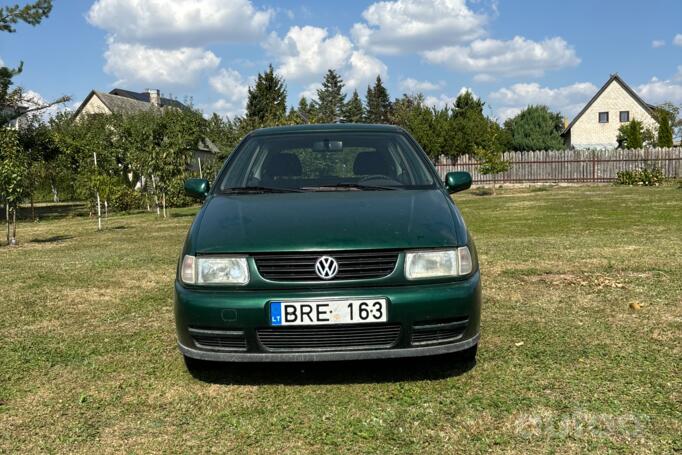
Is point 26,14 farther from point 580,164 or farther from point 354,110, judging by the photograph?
point 354,110

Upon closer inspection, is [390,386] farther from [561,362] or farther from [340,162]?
[340,162]

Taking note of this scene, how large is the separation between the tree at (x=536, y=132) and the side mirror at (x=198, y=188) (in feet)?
177

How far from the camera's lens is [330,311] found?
10.1 ft

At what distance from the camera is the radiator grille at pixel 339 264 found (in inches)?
124

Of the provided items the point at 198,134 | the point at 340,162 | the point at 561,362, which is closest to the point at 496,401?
the point at 561,362

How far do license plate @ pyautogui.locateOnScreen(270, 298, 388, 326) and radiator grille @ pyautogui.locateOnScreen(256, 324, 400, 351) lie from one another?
47mm

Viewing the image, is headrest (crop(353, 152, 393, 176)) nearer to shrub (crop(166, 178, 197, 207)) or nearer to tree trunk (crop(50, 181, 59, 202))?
shrub (crop(166, 178, 197, 207))

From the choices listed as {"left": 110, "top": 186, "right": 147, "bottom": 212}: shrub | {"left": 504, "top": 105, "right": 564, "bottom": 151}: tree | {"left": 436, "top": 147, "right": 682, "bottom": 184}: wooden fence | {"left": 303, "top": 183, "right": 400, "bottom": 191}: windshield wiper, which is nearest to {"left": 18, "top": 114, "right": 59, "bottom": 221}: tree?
{"left": 110, "top": 186, "right": 147, "bottom": 212}: shrub

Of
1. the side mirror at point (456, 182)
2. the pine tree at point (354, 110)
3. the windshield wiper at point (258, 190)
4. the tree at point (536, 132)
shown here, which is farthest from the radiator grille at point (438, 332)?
the pine tree at point (354, 110)

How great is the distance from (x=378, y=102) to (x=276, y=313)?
87950mm

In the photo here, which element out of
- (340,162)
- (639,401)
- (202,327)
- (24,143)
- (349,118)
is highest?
(349,118)

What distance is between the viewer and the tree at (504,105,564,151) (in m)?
55.1

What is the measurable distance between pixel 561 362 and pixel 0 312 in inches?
198

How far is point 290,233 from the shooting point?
3258mm
